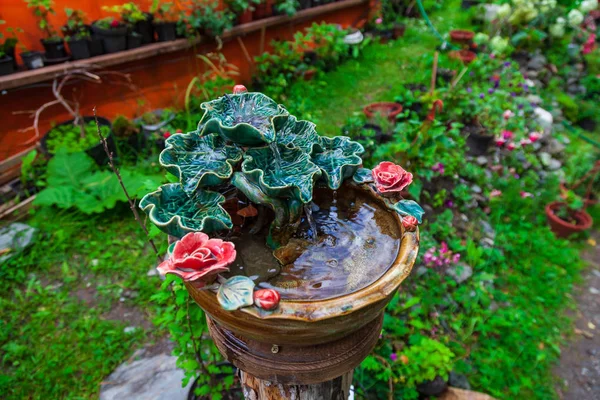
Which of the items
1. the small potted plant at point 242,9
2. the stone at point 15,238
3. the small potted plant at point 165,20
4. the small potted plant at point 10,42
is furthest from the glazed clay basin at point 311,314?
the small potted plant at point 242,9

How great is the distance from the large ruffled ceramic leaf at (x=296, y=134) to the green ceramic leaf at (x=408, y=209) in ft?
1.12

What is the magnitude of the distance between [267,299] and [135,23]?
12.6ft

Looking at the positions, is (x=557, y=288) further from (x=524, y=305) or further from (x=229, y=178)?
(x=229, y=178)

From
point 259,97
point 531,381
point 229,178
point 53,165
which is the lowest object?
point 531,381

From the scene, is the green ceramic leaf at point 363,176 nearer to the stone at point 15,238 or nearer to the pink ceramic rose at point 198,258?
the pink ceramic rose at point 198,258

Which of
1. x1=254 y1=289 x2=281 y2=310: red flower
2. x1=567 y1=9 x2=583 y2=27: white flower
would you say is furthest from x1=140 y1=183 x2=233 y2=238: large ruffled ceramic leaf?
x1=567 y1=9 x2=583 y2=27: white flower

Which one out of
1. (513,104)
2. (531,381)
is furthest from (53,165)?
(513,104)

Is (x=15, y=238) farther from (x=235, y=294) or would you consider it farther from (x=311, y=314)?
(x=311, y=314)

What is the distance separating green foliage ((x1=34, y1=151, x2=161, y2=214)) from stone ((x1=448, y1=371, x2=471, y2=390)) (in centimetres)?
262

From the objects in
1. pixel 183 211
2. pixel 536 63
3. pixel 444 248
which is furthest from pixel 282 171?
pixel 536 63

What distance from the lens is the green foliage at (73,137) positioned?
11.4ft

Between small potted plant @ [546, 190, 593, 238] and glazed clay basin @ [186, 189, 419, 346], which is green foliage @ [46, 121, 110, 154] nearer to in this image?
glazed clay basin @ [186, 189, 419, 346]

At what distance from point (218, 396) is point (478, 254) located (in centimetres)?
236

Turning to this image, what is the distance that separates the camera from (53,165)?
3.32 meters
